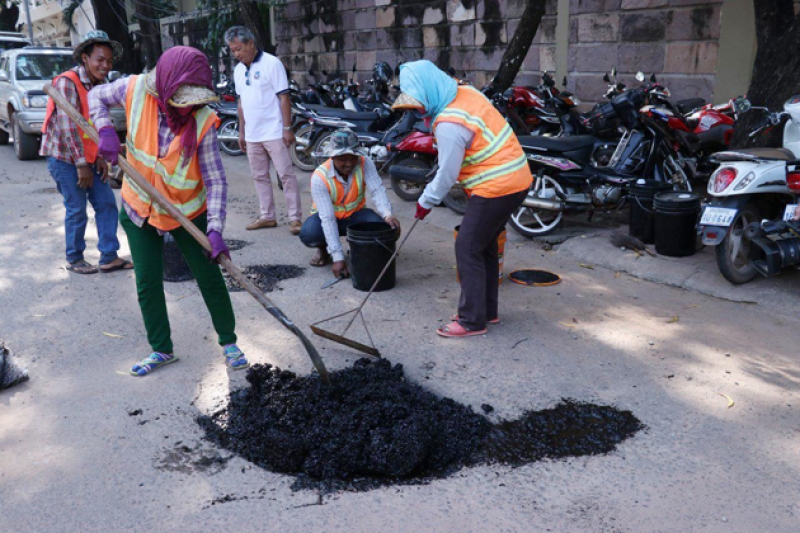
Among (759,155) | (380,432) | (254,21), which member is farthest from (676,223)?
(254,21)

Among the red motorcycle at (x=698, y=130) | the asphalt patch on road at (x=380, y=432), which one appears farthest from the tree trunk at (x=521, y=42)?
the asphalt patch on road at (x=380, y=432)

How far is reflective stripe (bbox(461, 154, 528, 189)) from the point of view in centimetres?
421

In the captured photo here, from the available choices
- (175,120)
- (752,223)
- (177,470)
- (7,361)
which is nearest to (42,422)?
(7,361)

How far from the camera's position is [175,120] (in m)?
3.63

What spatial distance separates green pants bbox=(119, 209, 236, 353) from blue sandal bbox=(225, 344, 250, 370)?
0.14 feet

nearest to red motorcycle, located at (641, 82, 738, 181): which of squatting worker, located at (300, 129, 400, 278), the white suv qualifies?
squatting worker, located at (300, 129, 400, 278)

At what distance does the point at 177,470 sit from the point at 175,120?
5.57 feet

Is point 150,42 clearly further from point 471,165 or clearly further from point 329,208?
point 471,165

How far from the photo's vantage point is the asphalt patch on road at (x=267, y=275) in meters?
5.65

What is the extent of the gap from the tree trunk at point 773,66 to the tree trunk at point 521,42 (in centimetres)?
306

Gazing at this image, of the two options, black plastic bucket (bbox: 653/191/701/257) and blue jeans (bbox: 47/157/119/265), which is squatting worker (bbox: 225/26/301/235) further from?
black plastic bucket (bbox: 653/191/701/257)

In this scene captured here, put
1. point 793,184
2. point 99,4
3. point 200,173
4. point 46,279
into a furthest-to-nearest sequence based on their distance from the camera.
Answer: point 99,4 → point 46,279 → point 793,184 → point 200,173

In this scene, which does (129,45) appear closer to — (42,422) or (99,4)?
(99,4)

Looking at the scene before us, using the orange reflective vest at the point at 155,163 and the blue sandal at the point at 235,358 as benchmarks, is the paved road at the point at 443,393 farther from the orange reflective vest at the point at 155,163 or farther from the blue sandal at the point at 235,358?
the orange reflective vest at the point at 155,163
